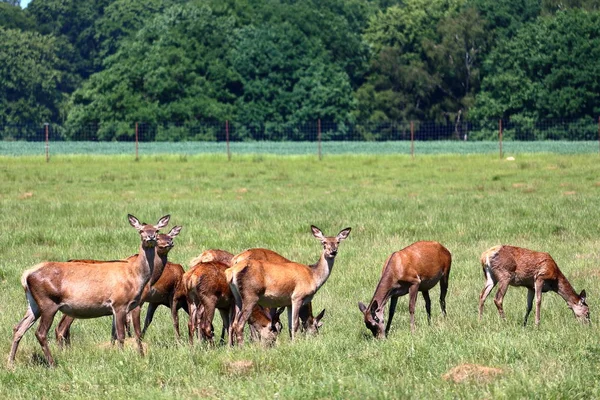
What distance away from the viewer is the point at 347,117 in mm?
A: 77375

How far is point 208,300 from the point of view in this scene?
12992 millimetres

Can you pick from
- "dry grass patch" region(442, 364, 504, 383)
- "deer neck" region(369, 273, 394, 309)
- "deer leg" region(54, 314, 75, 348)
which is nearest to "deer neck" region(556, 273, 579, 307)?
"deer neck" region(369, 273, 394, 309)

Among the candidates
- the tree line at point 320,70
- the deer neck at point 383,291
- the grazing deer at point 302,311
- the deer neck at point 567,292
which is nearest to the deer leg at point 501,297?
the deer neck at point 567,292

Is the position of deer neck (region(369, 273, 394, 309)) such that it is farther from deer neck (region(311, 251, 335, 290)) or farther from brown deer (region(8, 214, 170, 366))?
brown deer (region(8, 214, 170, 366))

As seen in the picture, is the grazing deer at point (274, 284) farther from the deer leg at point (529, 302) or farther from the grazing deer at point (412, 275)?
the deer leg at point (529, 302)

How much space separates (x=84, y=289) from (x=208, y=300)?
1943mm

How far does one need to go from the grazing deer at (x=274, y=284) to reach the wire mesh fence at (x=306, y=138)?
107ft

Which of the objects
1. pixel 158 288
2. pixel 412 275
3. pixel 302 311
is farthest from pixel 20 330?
pixel 412 275

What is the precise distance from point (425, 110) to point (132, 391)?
79695 mm

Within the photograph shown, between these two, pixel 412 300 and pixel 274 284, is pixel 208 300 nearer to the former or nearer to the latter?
pixel 274 284

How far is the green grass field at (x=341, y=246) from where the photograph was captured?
10.3m

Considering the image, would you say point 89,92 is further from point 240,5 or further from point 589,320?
point 589,320

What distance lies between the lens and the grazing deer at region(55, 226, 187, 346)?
1188 cm

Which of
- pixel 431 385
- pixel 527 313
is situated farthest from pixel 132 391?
pixel 527 313
